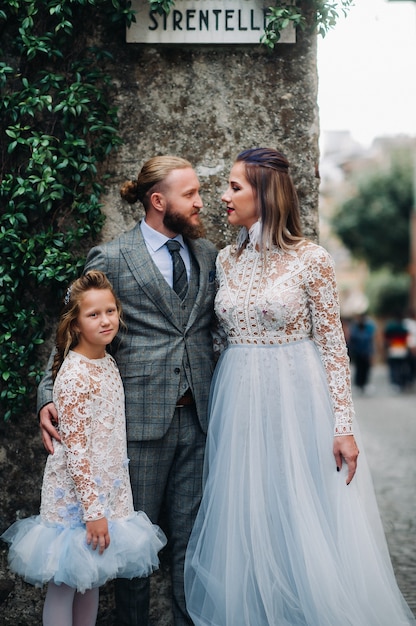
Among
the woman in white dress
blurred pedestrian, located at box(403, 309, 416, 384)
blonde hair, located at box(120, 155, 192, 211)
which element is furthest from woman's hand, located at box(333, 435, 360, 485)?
blurred pedestrian, located at box(403, 309, 416, 384)

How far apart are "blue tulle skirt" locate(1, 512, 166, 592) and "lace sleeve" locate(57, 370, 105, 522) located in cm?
13

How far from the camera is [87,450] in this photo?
10.8 ft

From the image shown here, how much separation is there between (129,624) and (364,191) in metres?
35.0

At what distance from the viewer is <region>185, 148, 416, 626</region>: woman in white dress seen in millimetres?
3428

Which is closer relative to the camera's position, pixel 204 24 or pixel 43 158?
pixel 43 158

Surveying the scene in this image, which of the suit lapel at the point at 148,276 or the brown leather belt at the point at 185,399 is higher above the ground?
the suit lapel at the point at 148,276

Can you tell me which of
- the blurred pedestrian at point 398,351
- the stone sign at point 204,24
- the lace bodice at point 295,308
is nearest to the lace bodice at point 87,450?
the lace bodice at point 295,308

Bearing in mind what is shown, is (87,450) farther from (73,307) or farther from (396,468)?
(396,468)

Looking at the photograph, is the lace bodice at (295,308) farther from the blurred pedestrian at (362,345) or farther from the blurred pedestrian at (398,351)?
the blurred pedestrian at (398,351)

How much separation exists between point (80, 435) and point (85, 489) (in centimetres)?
22

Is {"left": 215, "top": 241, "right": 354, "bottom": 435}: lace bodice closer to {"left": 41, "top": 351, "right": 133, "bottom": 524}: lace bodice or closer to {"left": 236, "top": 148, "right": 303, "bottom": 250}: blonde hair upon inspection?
{"left": 236, "top": 148, "right": 303, "bottom": 250}: blonde hair

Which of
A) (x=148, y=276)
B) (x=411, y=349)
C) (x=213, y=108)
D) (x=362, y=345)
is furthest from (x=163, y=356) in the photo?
(x=411, y=349)

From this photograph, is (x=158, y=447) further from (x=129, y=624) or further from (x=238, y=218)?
(x=238, y=218)

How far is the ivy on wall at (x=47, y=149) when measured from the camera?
162 inches
